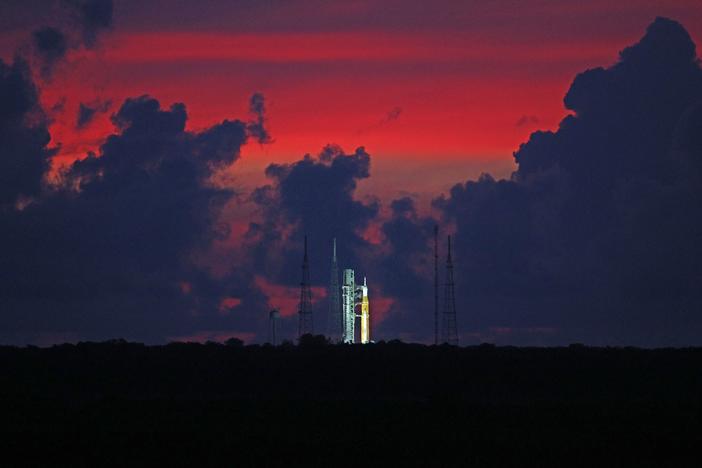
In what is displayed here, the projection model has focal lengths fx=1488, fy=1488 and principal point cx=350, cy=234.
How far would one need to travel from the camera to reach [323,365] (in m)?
163

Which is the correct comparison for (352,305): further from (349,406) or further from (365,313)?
(349,406)

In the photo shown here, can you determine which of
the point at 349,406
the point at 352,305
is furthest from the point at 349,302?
the point at 349,406

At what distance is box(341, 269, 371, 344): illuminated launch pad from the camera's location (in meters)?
174

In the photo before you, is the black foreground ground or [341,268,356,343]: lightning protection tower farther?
[341,268,356,343]: lightning protection tower

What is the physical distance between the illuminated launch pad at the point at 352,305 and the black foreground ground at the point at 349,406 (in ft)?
9.49

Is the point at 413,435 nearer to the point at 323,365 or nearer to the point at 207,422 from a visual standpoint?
the point at 207,422

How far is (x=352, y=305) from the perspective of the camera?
17488cm

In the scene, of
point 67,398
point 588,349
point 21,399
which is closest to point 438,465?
point 21,399

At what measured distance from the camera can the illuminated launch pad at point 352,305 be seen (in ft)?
569

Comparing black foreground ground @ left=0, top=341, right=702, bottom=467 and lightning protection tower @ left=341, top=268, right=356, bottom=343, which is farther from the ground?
lightning protection tower @ left=341, top=268, right=356, bottom=343

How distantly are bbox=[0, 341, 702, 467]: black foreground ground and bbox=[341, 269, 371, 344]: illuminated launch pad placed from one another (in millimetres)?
2892

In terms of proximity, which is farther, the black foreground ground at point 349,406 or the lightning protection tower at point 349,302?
the lightning protection tower at point 349,302

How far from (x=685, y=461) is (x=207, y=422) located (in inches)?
1284

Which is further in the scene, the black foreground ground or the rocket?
the rocket
